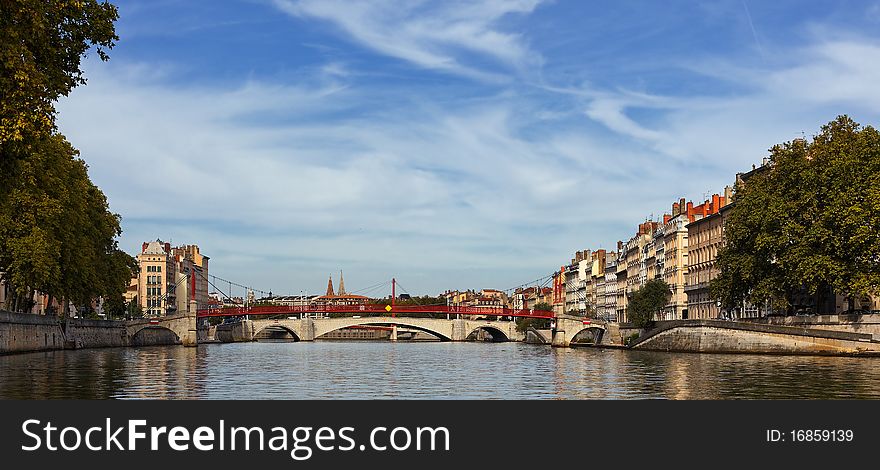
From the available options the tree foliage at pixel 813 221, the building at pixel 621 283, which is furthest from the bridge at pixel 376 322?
the tree foliage at pixel 813 221

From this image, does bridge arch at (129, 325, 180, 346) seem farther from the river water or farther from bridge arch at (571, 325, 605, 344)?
the river water

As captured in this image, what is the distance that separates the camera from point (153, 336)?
120 m

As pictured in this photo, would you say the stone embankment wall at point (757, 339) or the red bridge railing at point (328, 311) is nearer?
the stone embankment wall at point (757, 339)

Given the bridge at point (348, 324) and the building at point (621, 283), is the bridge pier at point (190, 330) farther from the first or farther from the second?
the building at point (621, 283)

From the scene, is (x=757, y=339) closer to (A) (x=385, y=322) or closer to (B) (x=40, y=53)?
(B) (x=40, y=53)

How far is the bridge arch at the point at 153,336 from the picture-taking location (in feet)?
A: 362

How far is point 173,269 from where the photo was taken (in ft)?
593

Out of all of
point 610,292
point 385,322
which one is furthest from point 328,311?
point 610,292

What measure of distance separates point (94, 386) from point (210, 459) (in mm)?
22499

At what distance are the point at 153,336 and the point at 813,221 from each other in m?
75.3

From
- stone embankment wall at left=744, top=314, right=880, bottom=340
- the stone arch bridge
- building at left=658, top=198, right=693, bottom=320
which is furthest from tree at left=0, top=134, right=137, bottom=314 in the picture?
the stone arch bridge

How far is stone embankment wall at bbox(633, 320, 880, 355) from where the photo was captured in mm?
64562

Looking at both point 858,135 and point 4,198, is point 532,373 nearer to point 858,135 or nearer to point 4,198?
point 4,198

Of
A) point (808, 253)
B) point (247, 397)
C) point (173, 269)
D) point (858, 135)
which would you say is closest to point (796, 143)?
point (858, 135)
